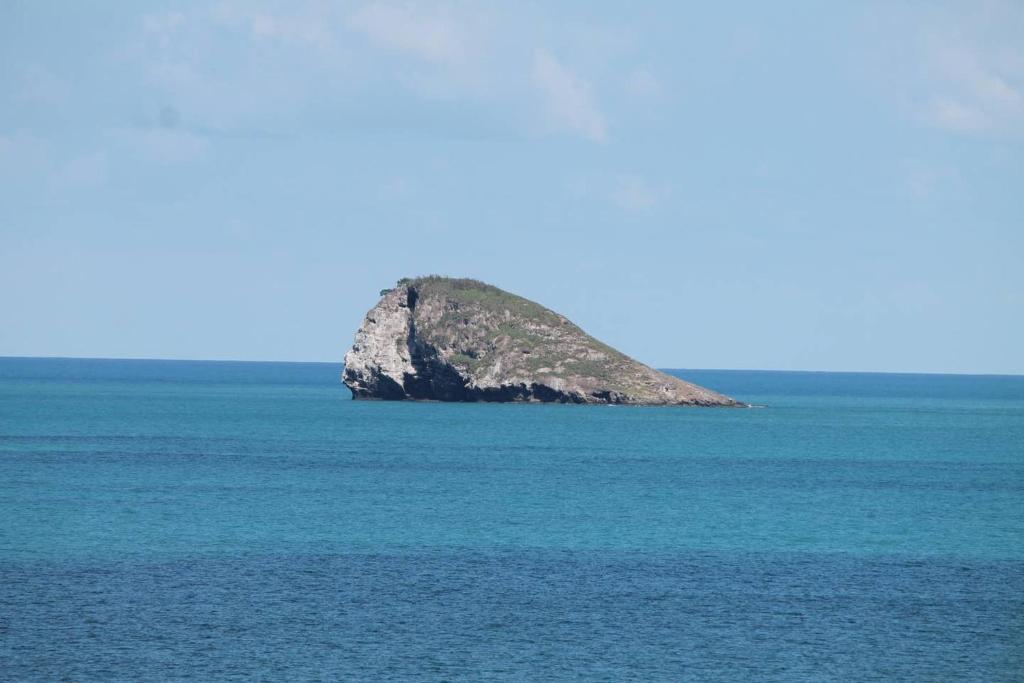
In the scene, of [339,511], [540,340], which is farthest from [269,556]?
[540,340]

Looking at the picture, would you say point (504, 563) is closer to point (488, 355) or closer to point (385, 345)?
point (488, 355)

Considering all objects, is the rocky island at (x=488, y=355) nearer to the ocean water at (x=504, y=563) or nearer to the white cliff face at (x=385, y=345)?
the white cliff face at (x=385, y=345)

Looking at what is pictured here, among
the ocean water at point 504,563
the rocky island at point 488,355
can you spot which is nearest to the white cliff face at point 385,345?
the rocky island at point 488,355

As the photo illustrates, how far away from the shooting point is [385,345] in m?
176

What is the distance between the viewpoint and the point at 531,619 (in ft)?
145

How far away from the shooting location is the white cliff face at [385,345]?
6944 inches

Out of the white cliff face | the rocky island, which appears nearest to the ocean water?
the rocky island

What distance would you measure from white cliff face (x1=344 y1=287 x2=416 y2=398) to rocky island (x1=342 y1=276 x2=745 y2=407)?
128 millimetres

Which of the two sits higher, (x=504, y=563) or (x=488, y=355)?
(x=488, y=355)

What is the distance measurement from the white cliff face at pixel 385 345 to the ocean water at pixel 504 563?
211 ft

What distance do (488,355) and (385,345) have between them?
13666 mm

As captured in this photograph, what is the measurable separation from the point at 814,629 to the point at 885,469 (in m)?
60.0

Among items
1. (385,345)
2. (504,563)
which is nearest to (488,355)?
(385,345)

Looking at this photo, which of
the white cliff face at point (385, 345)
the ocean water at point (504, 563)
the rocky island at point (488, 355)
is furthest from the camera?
the white cliff face at point (385, 345)
